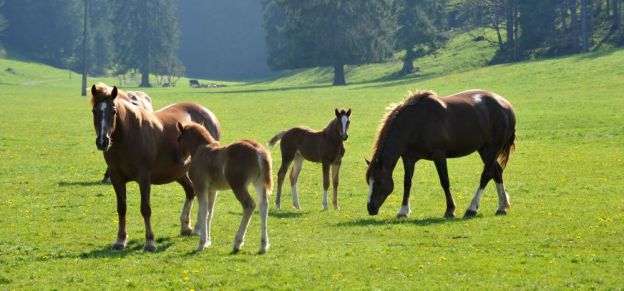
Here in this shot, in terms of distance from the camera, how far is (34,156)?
3052cm

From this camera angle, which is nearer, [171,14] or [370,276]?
[370,276]

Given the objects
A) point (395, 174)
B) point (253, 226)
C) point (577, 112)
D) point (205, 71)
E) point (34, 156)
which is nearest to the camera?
point (253, 226)

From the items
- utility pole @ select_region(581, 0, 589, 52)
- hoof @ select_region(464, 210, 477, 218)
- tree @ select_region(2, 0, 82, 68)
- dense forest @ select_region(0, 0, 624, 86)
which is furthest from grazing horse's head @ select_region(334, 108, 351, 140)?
tree @ select_region(2, 0, 82, 68)

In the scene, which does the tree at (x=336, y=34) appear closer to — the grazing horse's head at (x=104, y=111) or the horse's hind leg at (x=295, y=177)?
the horse's hind leg at (x=295, y=177)

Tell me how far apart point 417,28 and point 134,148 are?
252 feet

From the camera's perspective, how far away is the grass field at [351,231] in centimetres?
1103

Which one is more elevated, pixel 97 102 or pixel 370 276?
pixel 97 102

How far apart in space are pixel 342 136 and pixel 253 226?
3.57m

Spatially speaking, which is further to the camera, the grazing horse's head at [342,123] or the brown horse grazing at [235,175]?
the grazing horse's head at [342,123]

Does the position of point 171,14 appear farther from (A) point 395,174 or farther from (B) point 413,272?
(B) point 413,272

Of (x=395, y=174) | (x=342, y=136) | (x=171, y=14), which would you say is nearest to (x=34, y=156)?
(x=395, y=174)

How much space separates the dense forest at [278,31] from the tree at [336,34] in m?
0.10

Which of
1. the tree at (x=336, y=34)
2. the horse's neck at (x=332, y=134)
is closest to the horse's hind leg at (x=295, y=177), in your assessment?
the horse's neck at (x=332, y=134)

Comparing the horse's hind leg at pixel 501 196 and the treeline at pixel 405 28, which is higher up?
the treeline at pixel 405 28
